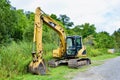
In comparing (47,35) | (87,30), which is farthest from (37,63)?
(87,30)

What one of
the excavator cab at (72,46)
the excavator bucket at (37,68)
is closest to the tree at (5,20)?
the excavator cab at (72,46)

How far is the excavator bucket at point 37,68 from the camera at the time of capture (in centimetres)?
1495

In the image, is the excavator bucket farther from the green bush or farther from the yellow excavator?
the green bush

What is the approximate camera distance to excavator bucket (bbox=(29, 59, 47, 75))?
14.9 meters

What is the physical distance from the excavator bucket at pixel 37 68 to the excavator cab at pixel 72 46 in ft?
15.8

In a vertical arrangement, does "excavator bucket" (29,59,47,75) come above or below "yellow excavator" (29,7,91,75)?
below

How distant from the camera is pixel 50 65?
18.6 metres

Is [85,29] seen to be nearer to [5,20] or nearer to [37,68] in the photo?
[5,20]

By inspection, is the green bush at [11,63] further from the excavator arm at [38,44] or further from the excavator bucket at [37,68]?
the excavator arm at [38,44]

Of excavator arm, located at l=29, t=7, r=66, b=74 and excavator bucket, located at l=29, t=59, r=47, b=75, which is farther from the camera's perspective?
excavator arm, located at l=29, t=7, r=66, b=74

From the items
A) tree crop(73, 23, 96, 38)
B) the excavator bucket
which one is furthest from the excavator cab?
tree crop(73, 23, 96, 38)

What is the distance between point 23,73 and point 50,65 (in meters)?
3.90

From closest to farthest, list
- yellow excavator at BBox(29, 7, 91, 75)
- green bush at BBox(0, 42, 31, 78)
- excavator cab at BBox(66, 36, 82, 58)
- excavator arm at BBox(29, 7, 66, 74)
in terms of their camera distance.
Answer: green bush at BBox(0, 42, 31, 78), excavator arm at BBox(29, 7, 66, 74), yellow excavator at BBox(29, 7, 91, 75), excavator cab at BBox(66, 36, 82, 58)

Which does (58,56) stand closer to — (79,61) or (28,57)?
(79,61)
